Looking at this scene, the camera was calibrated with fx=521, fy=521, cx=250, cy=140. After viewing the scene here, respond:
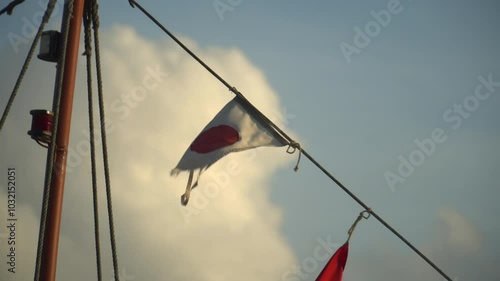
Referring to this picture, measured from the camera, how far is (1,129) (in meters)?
6.82

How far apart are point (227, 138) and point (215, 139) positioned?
202 mm

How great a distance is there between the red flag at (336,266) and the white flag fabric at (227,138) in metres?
1.97

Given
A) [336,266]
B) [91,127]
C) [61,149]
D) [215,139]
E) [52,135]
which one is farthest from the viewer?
[336,266]

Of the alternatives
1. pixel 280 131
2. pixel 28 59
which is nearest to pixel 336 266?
pixel 280 131

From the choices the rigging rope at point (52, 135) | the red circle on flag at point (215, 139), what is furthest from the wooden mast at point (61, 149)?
the red circle on flag at point (215, 139)

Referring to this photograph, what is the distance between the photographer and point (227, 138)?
830cm

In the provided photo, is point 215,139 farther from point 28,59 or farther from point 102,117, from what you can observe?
point 28,59

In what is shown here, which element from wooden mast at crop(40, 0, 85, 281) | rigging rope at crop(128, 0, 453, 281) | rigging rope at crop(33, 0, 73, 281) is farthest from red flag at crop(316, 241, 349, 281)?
rigging rope at crop(33, 0, 73, 281)

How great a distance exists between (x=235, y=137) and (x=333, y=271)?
8.68ft

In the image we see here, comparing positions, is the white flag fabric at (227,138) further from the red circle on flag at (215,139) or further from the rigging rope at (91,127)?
the rigging rope at (91,127)

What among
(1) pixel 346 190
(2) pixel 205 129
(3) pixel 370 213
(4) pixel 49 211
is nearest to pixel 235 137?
(2) pixel 205 129

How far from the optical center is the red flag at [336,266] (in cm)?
823

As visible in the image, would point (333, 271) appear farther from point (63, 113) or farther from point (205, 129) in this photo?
point (63, 113)

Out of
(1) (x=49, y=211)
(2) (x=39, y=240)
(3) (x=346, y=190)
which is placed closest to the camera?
(2) (x=39, y=240)
